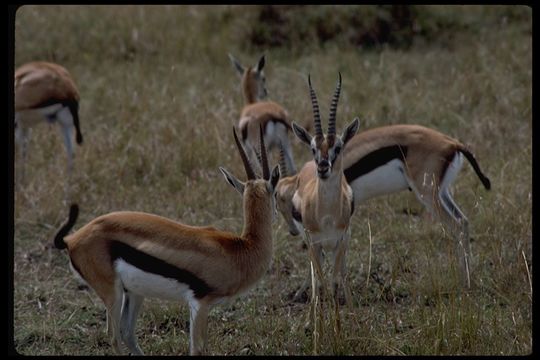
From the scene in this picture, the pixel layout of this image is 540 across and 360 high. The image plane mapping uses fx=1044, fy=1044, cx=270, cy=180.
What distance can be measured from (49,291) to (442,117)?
4205 mm

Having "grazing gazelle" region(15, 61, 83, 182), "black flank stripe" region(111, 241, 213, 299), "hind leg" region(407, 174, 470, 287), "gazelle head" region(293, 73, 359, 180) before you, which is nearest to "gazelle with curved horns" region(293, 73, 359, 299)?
"gazelle head" region(293, 73, 359, 180)

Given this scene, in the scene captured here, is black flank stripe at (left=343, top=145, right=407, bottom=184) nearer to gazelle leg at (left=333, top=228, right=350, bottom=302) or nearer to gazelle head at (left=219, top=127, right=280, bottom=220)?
gazelle leg at (left=333, top=228, right=350, bottom=302)

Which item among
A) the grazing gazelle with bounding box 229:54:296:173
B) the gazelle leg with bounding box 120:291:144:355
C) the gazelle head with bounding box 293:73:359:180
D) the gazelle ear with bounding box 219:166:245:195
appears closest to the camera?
the gazelle ear with bounding box 219:166:245:195

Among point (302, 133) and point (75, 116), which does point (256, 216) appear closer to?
point (302, 133)

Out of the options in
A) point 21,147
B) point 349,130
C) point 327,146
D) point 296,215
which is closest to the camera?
point 327,146

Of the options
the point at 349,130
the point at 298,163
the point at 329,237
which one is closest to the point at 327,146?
the point at 349,130

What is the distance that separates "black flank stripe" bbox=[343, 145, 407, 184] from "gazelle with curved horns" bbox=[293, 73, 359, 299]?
574mm

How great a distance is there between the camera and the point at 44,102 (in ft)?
26.3

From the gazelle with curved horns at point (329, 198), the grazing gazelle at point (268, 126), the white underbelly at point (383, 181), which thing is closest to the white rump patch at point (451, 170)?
the white underbelly at point (383, 181)

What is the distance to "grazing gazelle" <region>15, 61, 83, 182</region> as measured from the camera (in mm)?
7988

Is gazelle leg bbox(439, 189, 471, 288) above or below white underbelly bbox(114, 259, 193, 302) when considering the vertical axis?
above

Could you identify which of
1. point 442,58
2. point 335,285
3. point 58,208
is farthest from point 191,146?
point 442,58

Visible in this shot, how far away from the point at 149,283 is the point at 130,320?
1.54ft

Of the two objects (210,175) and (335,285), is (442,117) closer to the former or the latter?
(210,175)
